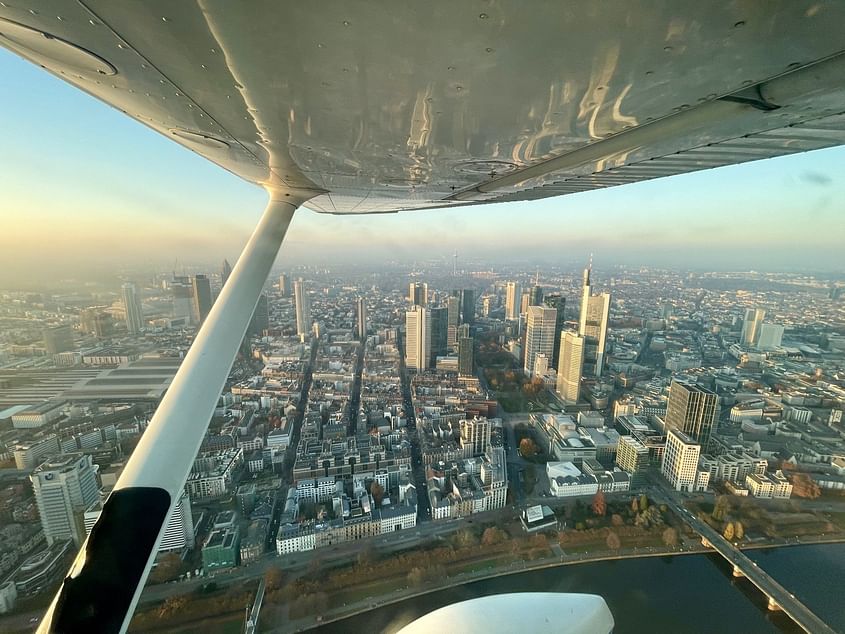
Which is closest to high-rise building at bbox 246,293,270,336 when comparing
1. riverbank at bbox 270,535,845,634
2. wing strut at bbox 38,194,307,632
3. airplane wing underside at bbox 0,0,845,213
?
Answer: riverbank at bbox 270,535,845,634

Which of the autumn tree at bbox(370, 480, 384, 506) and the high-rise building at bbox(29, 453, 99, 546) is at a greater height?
the high-rise building at bbox(29, 453, 99, 546)

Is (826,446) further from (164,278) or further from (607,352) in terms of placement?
(164,278)

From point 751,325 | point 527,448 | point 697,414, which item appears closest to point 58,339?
point 527,448

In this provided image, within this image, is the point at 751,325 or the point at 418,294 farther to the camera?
the point at 418,294

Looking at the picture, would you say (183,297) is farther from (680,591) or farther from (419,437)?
(680,591)

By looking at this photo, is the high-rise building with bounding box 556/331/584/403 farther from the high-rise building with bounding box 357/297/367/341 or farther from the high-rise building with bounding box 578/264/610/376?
the high-rise building with bounding box 357/297/367/341
